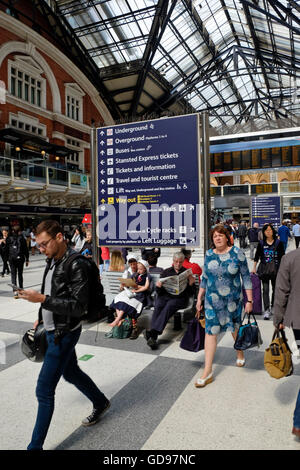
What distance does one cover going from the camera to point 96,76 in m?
33.6

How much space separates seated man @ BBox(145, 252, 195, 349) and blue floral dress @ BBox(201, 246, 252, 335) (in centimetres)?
120

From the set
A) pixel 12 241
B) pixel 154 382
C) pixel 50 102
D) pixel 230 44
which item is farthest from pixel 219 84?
pixel 154 382

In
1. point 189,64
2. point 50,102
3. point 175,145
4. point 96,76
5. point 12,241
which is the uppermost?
point 189,64

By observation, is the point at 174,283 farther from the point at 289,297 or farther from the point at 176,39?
the point at 176,39

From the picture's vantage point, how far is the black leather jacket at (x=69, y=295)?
227 cm

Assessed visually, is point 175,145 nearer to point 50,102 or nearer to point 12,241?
point 12,241

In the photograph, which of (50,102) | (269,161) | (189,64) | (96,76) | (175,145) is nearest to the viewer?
(175,145)

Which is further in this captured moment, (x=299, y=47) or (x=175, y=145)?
(x=299, y=47)

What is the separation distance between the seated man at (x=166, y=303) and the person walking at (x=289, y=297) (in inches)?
86.7

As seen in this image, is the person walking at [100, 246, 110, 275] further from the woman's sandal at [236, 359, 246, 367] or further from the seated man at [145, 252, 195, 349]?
the woman's sandal at [236, 359, 246, 367]

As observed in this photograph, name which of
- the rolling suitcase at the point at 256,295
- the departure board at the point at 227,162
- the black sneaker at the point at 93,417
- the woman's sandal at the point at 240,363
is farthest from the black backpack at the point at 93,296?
the departure board at the point at 227,162

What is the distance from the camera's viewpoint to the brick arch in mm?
23250

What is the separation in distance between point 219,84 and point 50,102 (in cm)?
2471
